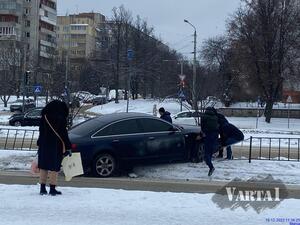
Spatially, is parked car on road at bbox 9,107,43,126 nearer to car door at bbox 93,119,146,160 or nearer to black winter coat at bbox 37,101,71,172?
car door at bbox 93,119,146,160

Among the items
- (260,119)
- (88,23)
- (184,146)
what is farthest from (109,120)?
(88,23)

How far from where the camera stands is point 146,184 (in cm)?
1250

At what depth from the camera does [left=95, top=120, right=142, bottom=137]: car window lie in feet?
46.2

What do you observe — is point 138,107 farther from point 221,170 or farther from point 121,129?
point 121,129

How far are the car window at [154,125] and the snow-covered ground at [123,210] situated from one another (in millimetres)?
5203

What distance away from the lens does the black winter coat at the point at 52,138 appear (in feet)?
32.1

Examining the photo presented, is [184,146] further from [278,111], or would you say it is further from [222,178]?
[278,111]

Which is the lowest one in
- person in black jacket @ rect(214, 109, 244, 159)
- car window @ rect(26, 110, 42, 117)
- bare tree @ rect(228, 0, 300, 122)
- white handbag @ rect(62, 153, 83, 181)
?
car window @ rect(26, 110, 42, 117)

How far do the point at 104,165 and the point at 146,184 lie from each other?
1.71m

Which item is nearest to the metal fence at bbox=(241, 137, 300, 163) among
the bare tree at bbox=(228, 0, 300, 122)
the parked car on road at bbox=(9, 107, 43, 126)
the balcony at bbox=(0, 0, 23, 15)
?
the parked car on road at bbox=(9, 107, 43, 126)

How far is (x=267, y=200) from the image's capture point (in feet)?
30.1

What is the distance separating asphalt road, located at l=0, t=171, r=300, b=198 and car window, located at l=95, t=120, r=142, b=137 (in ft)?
4.04

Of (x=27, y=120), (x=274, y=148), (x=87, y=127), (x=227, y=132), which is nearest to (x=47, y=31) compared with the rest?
(x=27, y=120)

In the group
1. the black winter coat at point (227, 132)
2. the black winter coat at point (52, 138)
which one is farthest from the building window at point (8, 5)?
the black winter coat at point (52, 138)
